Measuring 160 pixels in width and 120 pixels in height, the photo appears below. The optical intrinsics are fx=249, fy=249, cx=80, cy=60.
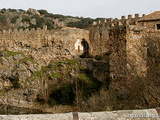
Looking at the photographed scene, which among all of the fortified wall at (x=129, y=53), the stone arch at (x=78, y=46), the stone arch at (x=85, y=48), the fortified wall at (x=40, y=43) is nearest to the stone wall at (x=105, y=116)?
the fortified wall at (x=129, y=53)

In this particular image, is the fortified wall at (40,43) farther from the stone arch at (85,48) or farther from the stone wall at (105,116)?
the stone wall at (105,116)

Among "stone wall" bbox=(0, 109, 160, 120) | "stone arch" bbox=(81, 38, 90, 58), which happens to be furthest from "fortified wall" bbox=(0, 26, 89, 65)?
"stone wall" bbox=(0, 109, 160, 120)

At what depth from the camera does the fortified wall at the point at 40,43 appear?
85.6 ft

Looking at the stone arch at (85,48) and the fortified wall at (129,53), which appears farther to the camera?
the stone arch at (85,48)

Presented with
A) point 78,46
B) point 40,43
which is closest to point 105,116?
point 40,43

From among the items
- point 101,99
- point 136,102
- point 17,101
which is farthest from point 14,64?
point 136,102

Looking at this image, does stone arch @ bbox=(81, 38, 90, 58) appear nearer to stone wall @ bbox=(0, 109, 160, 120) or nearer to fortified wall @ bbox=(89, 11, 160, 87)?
fortified wall @ bbox=(89, 11, 160, 87)

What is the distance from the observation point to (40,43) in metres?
26.5

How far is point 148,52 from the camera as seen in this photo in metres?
14.4

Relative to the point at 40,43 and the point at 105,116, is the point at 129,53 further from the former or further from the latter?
the point at 40,43

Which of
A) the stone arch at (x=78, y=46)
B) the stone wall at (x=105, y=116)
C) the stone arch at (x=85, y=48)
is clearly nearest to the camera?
the stone wall at (x=105, y=116)

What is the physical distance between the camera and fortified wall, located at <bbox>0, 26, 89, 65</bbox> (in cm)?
2609

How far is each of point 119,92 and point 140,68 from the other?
172 cm

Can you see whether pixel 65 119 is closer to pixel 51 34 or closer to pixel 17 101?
pixel 17 101
